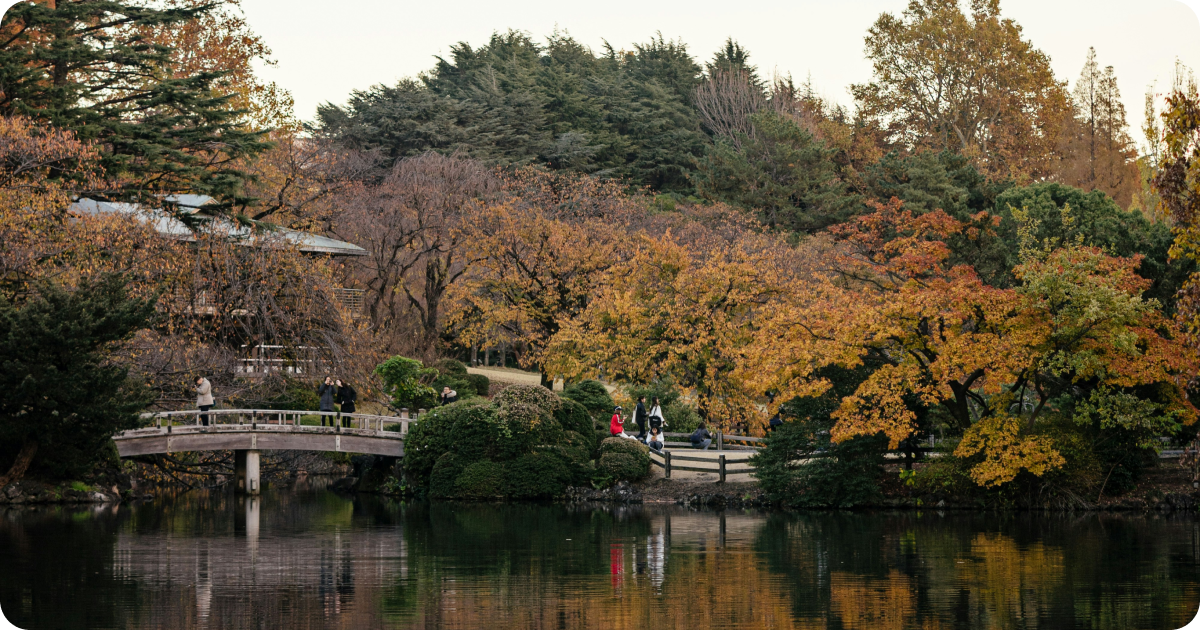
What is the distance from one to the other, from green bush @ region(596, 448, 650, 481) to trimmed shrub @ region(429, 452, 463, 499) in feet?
12.7

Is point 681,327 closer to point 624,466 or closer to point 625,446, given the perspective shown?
point 625,446

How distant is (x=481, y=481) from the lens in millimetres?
32562

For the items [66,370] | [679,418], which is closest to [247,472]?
[66,370]

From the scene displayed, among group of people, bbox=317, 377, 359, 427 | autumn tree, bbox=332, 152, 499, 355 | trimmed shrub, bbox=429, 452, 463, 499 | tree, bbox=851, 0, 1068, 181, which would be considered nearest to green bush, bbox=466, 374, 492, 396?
autumn tree, bbox=332, 152, 499, 355

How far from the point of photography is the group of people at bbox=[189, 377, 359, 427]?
3322 centimetres

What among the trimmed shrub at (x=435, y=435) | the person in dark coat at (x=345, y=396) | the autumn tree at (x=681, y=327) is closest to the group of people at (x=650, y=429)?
the autumn tree at (x=681, y=327)

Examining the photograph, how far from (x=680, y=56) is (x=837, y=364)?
189 ft

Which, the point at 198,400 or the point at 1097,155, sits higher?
the point at 1097,155

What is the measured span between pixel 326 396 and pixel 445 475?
4.47m

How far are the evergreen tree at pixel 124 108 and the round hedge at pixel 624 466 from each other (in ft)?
46.2

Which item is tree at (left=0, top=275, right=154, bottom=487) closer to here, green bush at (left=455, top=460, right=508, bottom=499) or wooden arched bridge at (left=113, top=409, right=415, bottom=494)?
wooden arched bridge at (left=113, top=409, right=415, bottom=494)

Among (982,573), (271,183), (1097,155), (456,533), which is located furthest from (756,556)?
(1097,155)

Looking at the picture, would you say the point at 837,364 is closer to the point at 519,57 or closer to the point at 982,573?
the point at 982,573

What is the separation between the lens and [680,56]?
8362 cm
